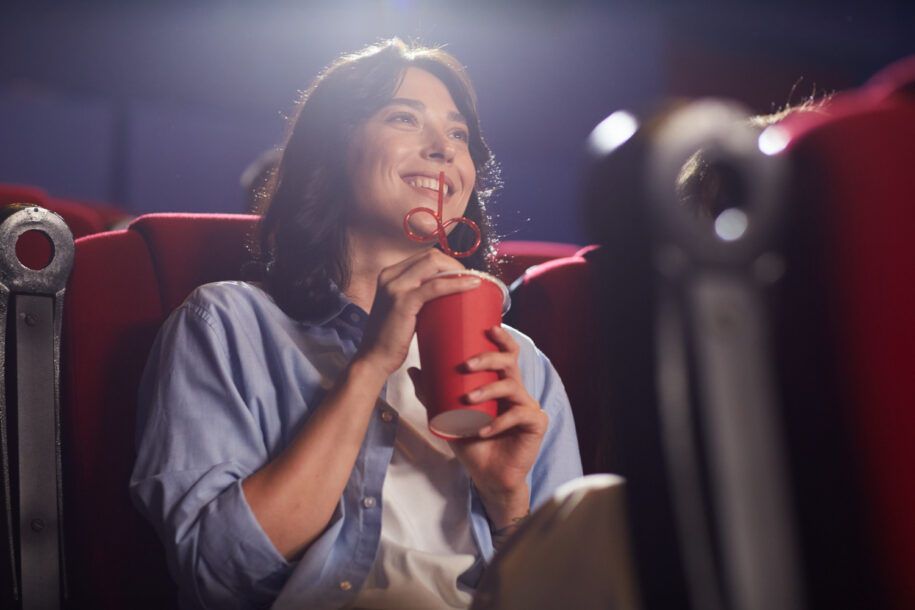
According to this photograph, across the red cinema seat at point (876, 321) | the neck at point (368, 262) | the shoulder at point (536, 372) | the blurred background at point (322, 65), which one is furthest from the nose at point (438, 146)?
the blurred background at point (322, 65)

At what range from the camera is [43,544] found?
87 cm

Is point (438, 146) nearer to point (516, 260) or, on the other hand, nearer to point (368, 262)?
point (368, 262)

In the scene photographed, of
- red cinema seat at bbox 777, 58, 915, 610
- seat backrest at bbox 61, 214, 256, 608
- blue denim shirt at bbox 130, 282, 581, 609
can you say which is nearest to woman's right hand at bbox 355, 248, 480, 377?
blue denim shirt at bbox 130, 282, 581, 609

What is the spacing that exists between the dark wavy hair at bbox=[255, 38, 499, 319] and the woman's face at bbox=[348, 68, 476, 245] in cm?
3

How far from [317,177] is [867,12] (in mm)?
2571

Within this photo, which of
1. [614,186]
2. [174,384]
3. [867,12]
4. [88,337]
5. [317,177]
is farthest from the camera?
[867,12]

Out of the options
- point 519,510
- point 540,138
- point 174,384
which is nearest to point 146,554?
point 174,384

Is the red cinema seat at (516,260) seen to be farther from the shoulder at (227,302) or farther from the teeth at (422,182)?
the shoulder at (227,302)

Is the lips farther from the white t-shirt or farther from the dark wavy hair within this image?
the white t-shirt

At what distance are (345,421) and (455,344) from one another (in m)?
0.15

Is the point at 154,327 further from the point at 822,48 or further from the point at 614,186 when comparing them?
the point at 822,48

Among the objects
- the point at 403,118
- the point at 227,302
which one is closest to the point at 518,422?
the point at 227,302

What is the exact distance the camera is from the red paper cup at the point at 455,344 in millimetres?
740

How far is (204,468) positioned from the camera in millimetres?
807
